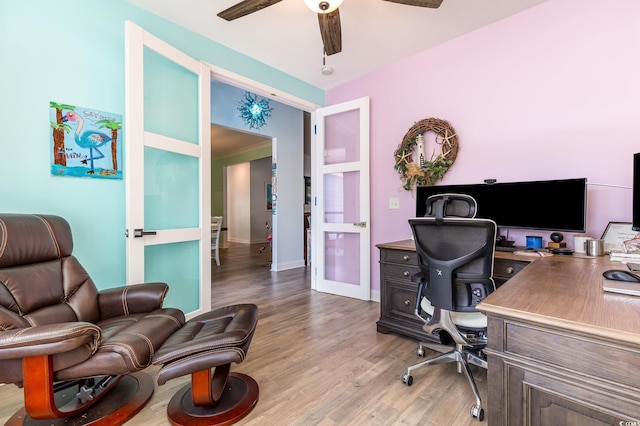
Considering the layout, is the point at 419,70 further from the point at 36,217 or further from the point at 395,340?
the point at 36,217

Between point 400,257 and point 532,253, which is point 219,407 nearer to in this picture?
point 400,257

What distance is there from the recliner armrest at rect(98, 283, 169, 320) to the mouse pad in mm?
2250

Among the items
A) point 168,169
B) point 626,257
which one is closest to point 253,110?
point 168,169

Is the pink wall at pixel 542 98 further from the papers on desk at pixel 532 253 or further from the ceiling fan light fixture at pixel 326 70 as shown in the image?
the ceiling fan light fixture at pixel 326 70

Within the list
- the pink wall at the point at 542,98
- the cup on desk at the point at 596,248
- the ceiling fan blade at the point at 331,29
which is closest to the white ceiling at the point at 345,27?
the pink wall at the point at 542,98

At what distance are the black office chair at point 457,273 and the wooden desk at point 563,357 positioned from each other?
19.6 inches

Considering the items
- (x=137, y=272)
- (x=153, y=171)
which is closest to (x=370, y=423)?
(x=137, y=272)

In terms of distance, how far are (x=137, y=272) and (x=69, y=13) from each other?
1895 mm

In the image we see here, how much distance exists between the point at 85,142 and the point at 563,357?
9.42 feet

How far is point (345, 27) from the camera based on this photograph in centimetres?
269

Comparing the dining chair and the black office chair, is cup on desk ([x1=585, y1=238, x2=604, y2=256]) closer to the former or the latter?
the black office chair

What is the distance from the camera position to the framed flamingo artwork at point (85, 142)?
2020 millimetres

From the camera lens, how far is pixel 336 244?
3.90 metres

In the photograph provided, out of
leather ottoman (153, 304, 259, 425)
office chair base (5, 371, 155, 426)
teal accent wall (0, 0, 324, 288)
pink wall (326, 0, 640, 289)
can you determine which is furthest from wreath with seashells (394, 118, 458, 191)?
office chair base (5, 371, 155, 426)
